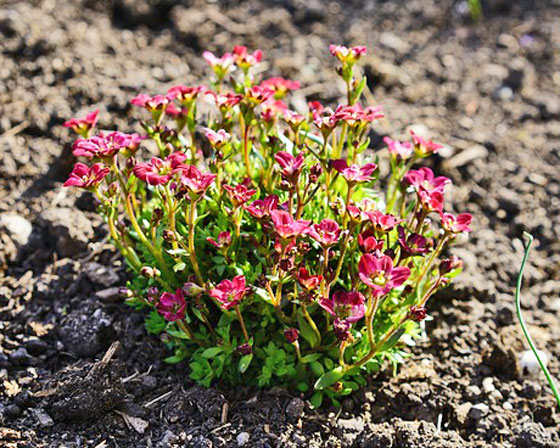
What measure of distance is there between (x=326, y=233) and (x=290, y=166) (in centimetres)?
30

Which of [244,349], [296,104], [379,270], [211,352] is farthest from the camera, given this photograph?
[296,104]

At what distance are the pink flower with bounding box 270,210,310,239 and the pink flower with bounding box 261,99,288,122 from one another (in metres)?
0.73

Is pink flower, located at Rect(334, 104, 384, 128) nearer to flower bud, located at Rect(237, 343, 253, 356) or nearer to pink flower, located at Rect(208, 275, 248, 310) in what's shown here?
pink flower, located at Rect(208, 275, 248, 310)

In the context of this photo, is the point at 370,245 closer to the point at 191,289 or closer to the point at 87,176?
→ the point at 191,289

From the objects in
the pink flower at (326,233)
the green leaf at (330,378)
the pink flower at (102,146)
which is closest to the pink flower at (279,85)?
the pink flower at (102,146)

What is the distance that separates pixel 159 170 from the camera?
104 inches

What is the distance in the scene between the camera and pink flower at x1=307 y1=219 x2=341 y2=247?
2.53 meters

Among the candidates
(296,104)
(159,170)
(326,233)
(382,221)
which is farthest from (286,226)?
(296,104)

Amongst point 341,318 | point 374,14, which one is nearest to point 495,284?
point 341,318

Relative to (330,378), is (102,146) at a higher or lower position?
higher

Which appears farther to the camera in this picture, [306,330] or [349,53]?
[349,53]

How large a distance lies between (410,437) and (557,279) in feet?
5.18

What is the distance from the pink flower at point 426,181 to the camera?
2770 millimetres

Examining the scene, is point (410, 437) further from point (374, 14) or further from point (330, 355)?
point (374, 14)
